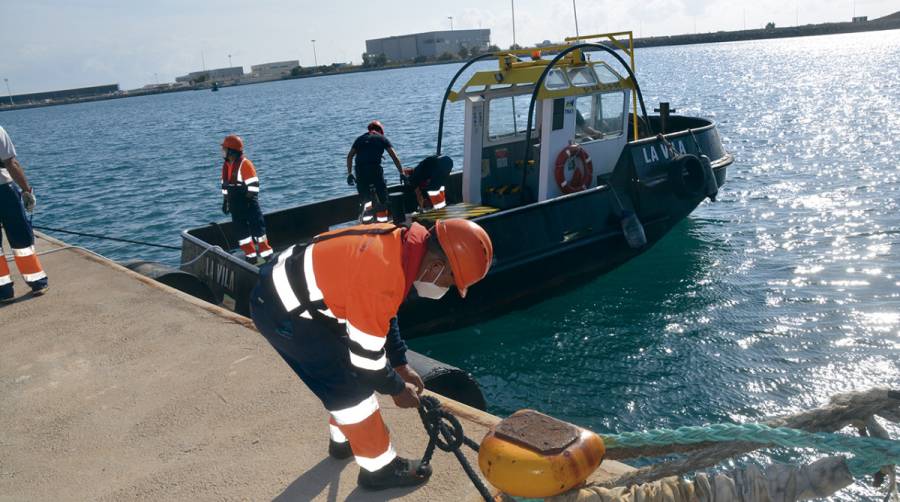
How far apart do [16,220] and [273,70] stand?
16231 cm

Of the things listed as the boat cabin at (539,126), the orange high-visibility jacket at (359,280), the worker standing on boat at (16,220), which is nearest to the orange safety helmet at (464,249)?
the orange high-visibility jacket at (359,280)

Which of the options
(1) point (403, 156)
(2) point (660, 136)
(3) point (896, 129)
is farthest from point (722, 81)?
(2) point (660, 136)

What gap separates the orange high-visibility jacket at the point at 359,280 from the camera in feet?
8.79

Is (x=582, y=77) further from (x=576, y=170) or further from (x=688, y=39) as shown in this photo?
(x=688, y=39)

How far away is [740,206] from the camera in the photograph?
12.5 metres

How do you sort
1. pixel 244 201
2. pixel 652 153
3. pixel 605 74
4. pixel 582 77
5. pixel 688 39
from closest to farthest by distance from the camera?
pixel 244 201 → pixel 582 77 → pixel 652 153 → pixel 605 74 → pixel 688 39

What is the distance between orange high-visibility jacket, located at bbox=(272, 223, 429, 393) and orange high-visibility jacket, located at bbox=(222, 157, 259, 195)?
5.34m

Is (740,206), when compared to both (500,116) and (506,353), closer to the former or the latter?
(500,116)

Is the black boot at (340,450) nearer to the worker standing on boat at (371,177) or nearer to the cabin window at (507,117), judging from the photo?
the worker standing on boat at (371,177)

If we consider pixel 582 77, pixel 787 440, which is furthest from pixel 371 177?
pixel 787 440

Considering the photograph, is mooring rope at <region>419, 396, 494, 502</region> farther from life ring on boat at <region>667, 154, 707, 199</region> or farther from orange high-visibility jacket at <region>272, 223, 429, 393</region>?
life ring on boat at <region>667, 154, 707, 199</region>

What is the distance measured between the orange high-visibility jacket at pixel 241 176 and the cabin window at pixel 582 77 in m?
3.95

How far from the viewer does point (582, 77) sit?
8641 millimetres

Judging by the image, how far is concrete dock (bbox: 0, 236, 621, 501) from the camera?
11.2 ft
